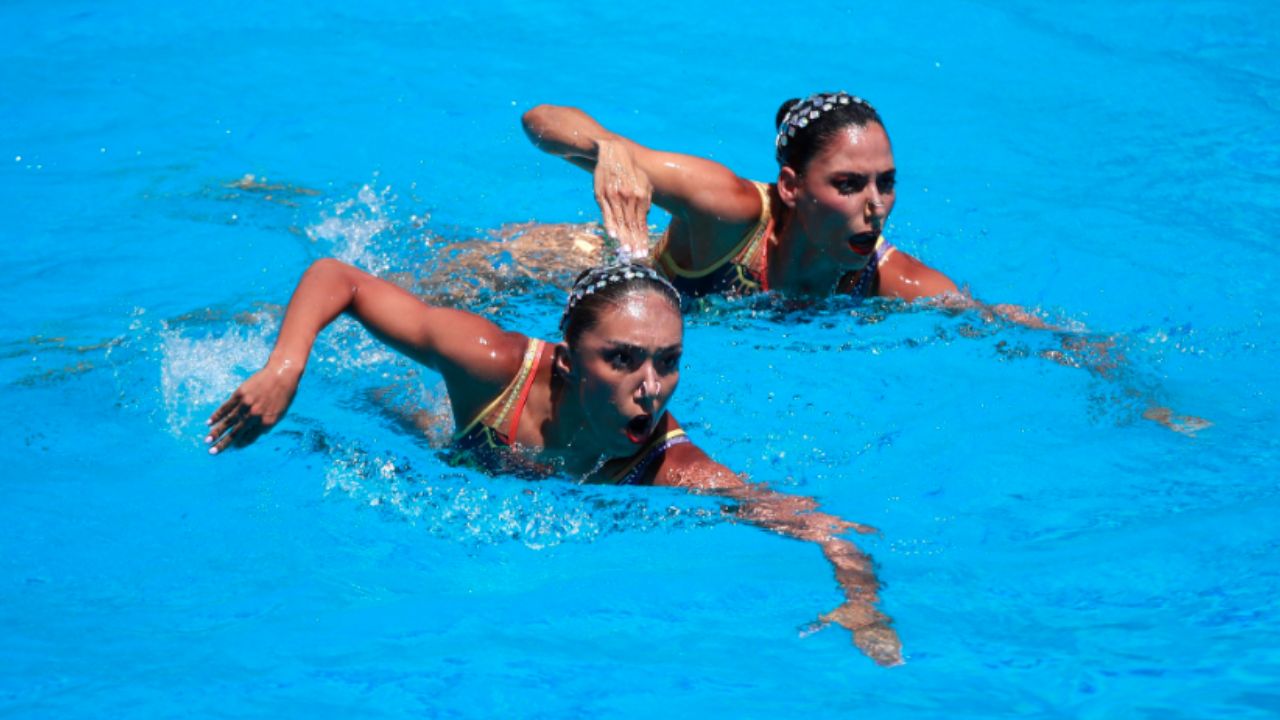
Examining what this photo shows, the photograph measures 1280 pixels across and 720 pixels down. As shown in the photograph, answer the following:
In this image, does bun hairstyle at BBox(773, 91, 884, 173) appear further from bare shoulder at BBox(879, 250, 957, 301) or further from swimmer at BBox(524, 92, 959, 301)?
bare shoulder at BBox(879, 250, 957, 301)

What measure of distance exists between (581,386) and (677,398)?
5.07ft

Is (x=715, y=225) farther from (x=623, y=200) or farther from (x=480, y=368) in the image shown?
(x=480, y=368)

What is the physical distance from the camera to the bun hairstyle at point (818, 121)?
21.8 feet

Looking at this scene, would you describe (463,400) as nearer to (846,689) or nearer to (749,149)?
(846,689)

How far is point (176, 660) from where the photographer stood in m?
4.57

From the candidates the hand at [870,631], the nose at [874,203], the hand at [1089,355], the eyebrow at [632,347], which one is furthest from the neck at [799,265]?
the hand at [870,631]

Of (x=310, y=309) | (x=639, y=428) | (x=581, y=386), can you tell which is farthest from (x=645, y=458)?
(x=310, y=309)

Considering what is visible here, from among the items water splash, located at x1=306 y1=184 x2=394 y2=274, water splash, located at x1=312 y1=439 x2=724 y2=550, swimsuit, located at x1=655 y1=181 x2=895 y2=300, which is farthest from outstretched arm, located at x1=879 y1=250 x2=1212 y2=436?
water splash, located at x1=306 y1=184 x2=394 y2=274

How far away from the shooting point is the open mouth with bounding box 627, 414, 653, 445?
509 cm

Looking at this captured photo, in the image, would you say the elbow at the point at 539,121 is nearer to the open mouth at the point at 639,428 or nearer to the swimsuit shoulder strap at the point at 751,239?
the swimsuit shoulder strap at the point at 751,239

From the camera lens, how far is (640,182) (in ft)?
18.2

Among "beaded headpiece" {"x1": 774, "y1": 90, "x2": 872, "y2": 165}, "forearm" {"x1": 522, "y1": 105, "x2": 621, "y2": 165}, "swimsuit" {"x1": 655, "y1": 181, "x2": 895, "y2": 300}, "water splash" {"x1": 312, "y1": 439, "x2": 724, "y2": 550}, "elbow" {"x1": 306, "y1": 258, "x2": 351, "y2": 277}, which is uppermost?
"beaded headpiece" {"x1": 774, "y1": 90, "x2": 872, "y2": 165}

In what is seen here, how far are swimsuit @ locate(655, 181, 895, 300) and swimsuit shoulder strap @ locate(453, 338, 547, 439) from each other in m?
1.72

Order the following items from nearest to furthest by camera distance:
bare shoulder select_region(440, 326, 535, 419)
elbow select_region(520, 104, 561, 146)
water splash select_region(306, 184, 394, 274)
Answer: bare shoulder select_region(440, 326, 535, 419) < elbow select_region(520, 104, 561, 146) < water splash select_region(306, 184, 394, 274)
